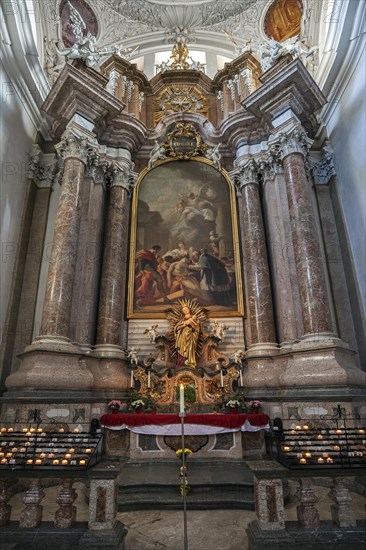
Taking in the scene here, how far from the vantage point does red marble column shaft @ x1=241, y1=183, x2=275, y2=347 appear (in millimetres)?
9938

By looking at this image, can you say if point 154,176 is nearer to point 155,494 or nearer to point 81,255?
point 81,255

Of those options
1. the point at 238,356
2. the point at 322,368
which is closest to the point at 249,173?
the point at 238,356

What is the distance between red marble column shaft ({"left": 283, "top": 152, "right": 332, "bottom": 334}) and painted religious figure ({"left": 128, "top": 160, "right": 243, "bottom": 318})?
2.09 m

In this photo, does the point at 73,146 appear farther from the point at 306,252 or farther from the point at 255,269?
the point at 306,252

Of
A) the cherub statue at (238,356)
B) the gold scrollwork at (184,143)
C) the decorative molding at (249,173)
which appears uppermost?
the gold scrollwork at (184,143)

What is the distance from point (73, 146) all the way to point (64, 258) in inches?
133

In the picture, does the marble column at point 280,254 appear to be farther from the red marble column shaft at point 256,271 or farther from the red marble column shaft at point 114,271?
the red marble column shaft at point 114,271

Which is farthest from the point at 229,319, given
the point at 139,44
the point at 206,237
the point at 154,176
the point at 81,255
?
the point at 139,44

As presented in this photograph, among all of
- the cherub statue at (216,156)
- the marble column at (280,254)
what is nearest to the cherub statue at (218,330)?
the marble column at (280,254)

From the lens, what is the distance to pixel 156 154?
40.8ft

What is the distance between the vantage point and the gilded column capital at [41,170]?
455 inches

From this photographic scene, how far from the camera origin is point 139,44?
53.0 ft

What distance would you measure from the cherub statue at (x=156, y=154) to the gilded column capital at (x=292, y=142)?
375cm

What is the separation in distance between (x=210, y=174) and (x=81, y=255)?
16.9 feet
